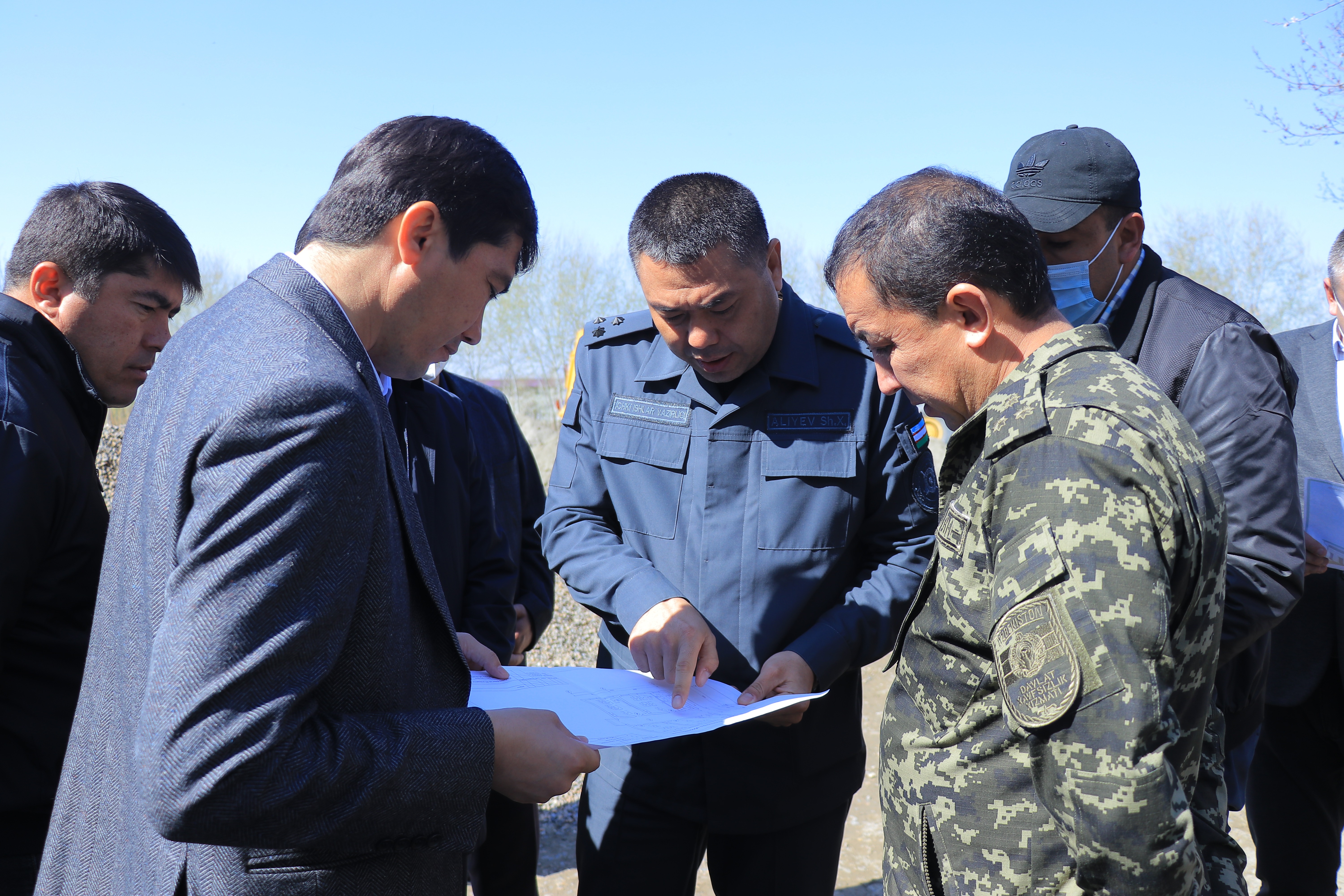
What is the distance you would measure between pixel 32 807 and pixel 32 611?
1.44ft

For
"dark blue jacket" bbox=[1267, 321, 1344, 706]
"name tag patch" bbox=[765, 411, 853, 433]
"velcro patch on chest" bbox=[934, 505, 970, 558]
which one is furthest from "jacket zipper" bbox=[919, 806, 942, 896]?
"dark blue jacket" bbox=[1267, 321, 1344, 706]

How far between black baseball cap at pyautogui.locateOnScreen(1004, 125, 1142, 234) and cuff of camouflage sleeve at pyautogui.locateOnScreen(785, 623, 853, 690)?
1.30 metres

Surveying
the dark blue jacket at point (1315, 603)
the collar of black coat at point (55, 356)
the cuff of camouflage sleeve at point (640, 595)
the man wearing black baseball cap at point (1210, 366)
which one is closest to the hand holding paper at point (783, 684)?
the cuff of camouflage sleeve at point (640, 595)

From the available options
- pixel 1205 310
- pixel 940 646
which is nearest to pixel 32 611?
pixel 940 646

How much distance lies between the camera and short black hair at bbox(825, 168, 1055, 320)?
162cm

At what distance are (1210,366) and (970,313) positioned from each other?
95 cm

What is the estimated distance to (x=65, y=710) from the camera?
6.72 ft

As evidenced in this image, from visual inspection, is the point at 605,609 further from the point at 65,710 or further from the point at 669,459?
the point at 65,710

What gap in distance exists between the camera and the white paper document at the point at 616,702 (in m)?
1.70

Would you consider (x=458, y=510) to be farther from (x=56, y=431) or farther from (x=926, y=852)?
(x=926, y=852)

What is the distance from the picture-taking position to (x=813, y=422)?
2480 mm

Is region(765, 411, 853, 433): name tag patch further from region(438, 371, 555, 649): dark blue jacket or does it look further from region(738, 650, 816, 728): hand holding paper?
region(438, 371, 555, 649): dark blue jacket

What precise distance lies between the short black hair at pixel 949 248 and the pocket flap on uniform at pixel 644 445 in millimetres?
932

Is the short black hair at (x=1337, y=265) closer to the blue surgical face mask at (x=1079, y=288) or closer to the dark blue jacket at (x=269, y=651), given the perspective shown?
the blue surgical face mask at (x=1079, y=288)
